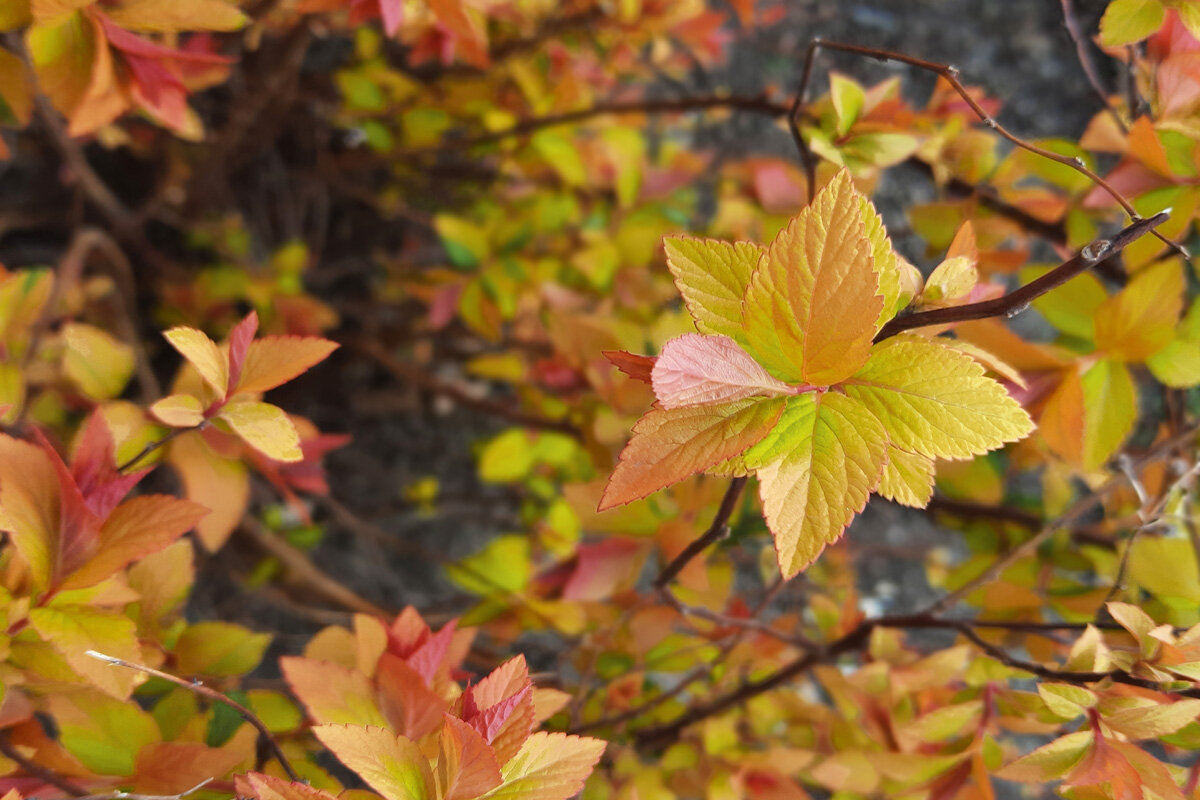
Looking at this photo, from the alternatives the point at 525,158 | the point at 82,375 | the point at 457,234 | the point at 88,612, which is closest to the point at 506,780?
the point at 88,612

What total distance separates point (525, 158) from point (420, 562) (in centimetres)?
58

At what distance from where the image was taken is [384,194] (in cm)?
117

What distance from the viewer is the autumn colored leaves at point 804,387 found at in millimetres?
289

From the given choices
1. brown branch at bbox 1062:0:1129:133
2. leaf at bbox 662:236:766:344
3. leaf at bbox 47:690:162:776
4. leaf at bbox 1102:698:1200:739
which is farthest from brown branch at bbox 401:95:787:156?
leaf at bbox 47:690:162:776

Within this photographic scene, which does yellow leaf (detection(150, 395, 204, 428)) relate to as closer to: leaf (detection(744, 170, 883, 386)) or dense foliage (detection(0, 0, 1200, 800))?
dense foliage (detection(0, 0, 1200, 800))

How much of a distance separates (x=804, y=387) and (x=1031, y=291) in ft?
0.27

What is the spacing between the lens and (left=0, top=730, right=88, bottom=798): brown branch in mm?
389

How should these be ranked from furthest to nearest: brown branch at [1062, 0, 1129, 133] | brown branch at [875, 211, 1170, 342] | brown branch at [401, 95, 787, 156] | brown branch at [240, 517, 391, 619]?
brown branch at [240, 517, 391, 619], brown branch at [401, 95, 787, 156], brown branch at [1062, 0, 1129, 133], brown branch at [875, 211, 1170, 342]

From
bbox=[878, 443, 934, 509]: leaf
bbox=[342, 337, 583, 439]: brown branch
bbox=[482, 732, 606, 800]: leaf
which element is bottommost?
bbox=[342, 337, 583, 439]: brown branch

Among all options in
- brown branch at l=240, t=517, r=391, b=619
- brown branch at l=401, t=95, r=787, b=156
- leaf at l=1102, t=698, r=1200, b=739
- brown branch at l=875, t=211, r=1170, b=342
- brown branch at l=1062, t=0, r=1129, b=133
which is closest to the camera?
brown branch at l=875, t=211, r=1170, b=342

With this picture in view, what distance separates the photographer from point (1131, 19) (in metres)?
0.43

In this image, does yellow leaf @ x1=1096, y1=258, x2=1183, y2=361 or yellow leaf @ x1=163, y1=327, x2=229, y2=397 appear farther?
yellow leaf @ x1=1096, y1=258, x2=1183, y2=361

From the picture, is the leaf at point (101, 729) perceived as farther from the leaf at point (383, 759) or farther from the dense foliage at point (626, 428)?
the leaf at point (383, 759)

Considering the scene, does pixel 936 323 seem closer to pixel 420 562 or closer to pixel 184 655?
pixel 184 655
